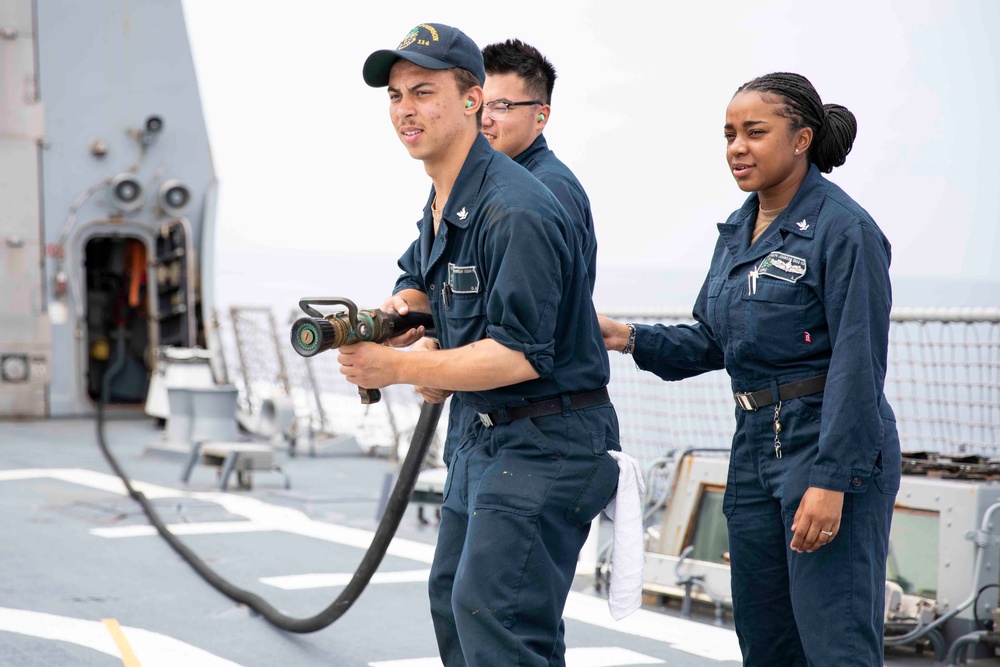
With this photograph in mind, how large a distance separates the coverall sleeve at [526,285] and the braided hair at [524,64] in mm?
1041

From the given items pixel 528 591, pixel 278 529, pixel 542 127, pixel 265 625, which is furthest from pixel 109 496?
pixel 528 591

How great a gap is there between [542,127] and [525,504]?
1287 millimetres

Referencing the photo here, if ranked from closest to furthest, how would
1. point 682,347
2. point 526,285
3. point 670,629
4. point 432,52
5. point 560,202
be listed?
point 526,285, point 432,52, point 560,202, point 682,347, point 670,629

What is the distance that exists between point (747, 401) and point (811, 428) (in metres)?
0.16

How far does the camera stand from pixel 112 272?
12.0 meters

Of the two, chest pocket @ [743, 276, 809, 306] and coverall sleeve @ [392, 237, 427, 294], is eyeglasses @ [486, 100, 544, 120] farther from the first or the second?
chest pocket @ [743, 276, 809, 306]

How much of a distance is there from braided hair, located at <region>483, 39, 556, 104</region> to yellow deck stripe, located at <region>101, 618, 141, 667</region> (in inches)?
82.8

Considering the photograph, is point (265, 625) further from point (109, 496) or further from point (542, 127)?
point (109, 496)

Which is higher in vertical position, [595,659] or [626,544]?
[626,544]

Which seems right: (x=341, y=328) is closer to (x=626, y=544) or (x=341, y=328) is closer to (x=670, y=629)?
(x=626, y=544)

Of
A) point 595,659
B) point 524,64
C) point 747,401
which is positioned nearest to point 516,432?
point 747,401

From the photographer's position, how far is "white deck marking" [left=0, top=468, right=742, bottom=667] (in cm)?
388

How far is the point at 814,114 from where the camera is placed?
2309 mm

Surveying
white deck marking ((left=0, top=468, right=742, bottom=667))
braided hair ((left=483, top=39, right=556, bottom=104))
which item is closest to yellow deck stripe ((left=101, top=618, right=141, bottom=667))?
white deck marking ((left=0, top=468, right=742, bottom=667))
